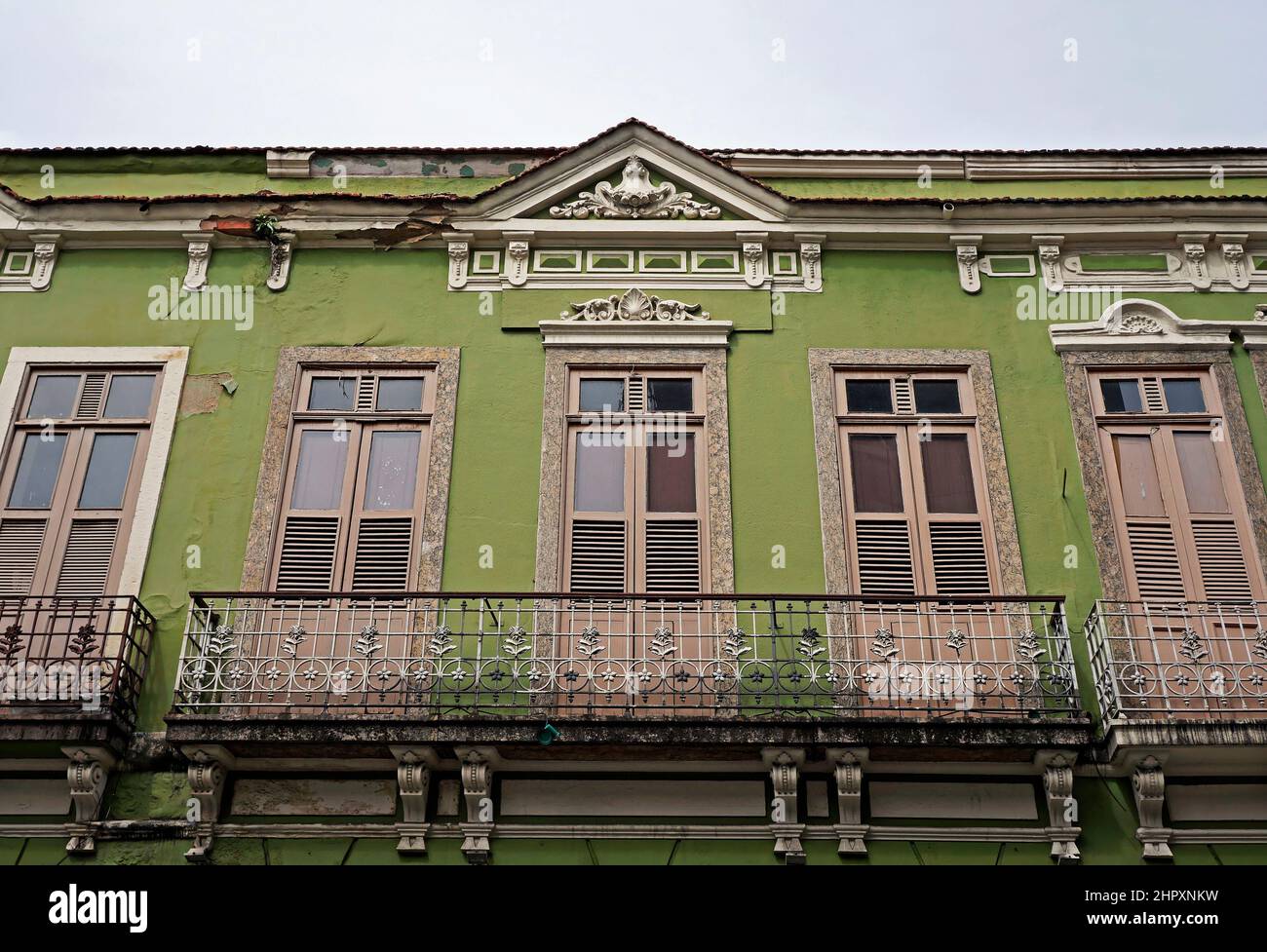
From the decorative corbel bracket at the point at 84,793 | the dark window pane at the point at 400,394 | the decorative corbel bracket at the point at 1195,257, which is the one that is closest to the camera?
the decorative corbel bracket at the point at 84,793

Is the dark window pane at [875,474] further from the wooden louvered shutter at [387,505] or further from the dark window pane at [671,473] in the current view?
the wooden louvered shutter at [387,505]

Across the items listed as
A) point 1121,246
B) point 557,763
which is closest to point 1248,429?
point 1121,246

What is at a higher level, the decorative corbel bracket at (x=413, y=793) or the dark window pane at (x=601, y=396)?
the dark window pane at (x=601, y=396)

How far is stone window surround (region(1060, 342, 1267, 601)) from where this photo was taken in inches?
369

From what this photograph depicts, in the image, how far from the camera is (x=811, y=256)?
35.3ft

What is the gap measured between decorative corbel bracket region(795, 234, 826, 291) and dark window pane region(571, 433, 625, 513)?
201 centimetres

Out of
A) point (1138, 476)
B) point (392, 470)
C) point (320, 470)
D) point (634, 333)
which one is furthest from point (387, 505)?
point (1138, 476)

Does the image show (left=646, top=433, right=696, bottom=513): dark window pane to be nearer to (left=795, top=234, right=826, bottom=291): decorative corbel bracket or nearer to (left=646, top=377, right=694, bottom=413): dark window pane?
(left=646, top=377, right=694, bottom=413): dark window pane

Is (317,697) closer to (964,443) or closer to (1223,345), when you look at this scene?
(964,443)

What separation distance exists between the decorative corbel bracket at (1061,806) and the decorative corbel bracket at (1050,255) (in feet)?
13.1

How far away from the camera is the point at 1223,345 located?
10.3 m

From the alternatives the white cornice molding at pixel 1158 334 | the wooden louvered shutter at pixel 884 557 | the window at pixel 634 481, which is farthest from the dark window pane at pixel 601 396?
the white cornice molding at pixel 1158 334

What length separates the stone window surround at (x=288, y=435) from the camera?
939 centimetres
